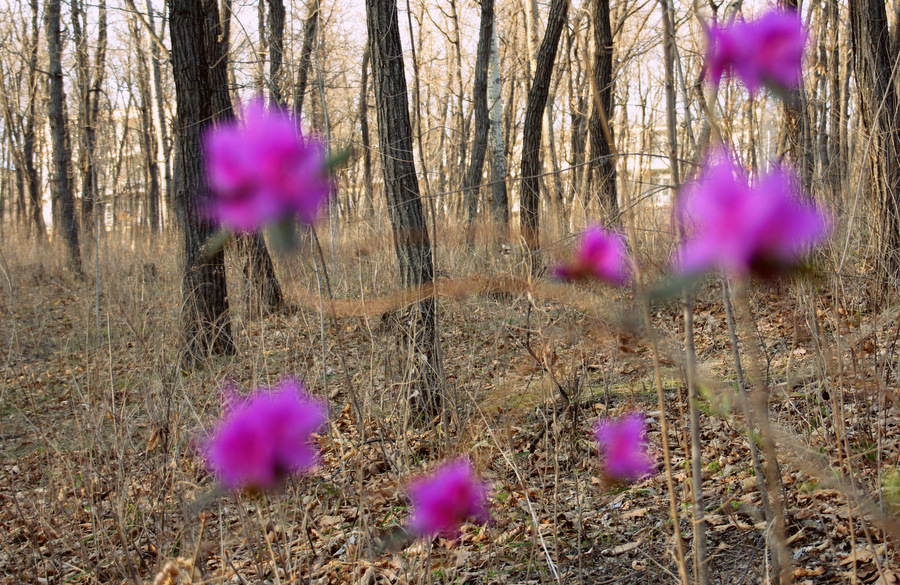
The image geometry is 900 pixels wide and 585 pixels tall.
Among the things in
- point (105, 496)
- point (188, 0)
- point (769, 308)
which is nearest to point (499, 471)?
point (105, 496)

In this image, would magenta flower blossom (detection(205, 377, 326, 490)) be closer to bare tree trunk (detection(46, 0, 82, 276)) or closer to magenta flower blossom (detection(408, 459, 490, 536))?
magenta flower blossom (detection(408, 459, 490, 536))

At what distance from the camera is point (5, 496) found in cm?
314

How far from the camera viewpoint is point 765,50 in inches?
17.3

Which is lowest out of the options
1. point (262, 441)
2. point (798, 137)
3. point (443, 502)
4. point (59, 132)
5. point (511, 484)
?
point (511, 484)

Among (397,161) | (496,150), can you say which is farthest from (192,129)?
(496,150)

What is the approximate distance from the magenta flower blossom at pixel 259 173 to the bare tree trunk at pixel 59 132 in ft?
39.6

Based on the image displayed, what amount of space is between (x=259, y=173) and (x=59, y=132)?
1282cm

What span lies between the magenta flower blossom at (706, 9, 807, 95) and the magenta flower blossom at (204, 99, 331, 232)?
0.32 m

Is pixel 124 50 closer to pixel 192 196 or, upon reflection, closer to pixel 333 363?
pixel 192 196

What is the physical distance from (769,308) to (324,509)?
10.9 ft

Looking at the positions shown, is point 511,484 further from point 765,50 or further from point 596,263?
point 765,50

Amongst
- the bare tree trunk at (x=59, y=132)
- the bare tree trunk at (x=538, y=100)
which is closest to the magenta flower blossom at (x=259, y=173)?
the bare tree trunk at (x=538, y=100)

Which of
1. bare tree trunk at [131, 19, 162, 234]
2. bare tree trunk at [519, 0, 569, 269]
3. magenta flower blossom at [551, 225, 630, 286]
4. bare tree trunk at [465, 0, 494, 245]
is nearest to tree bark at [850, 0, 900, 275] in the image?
bare tree trunk at [519, 0, 569, 269]

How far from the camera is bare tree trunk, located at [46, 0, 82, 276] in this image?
1040 centimetres
